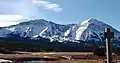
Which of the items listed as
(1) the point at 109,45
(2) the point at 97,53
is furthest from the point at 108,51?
(2) the point at 97,53

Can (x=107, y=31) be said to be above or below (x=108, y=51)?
above

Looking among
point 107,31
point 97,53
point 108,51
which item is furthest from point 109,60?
point 97,53

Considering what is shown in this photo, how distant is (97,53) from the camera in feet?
382

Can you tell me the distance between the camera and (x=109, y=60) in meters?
18.0

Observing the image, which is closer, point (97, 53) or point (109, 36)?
point (109, 36)

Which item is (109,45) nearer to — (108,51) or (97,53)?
(108,51)

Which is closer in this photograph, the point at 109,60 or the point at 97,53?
the point at 109,60

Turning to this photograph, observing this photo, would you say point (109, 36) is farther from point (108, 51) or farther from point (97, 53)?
point (97, 53)

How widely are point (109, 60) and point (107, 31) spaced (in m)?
1.70

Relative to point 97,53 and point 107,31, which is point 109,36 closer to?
point 107,31

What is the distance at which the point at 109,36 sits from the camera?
17938 millimetres

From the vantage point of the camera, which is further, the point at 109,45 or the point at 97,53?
the point at 97,53

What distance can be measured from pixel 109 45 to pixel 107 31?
0.83m

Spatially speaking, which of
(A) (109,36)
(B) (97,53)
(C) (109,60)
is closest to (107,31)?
(A) (109,36)
